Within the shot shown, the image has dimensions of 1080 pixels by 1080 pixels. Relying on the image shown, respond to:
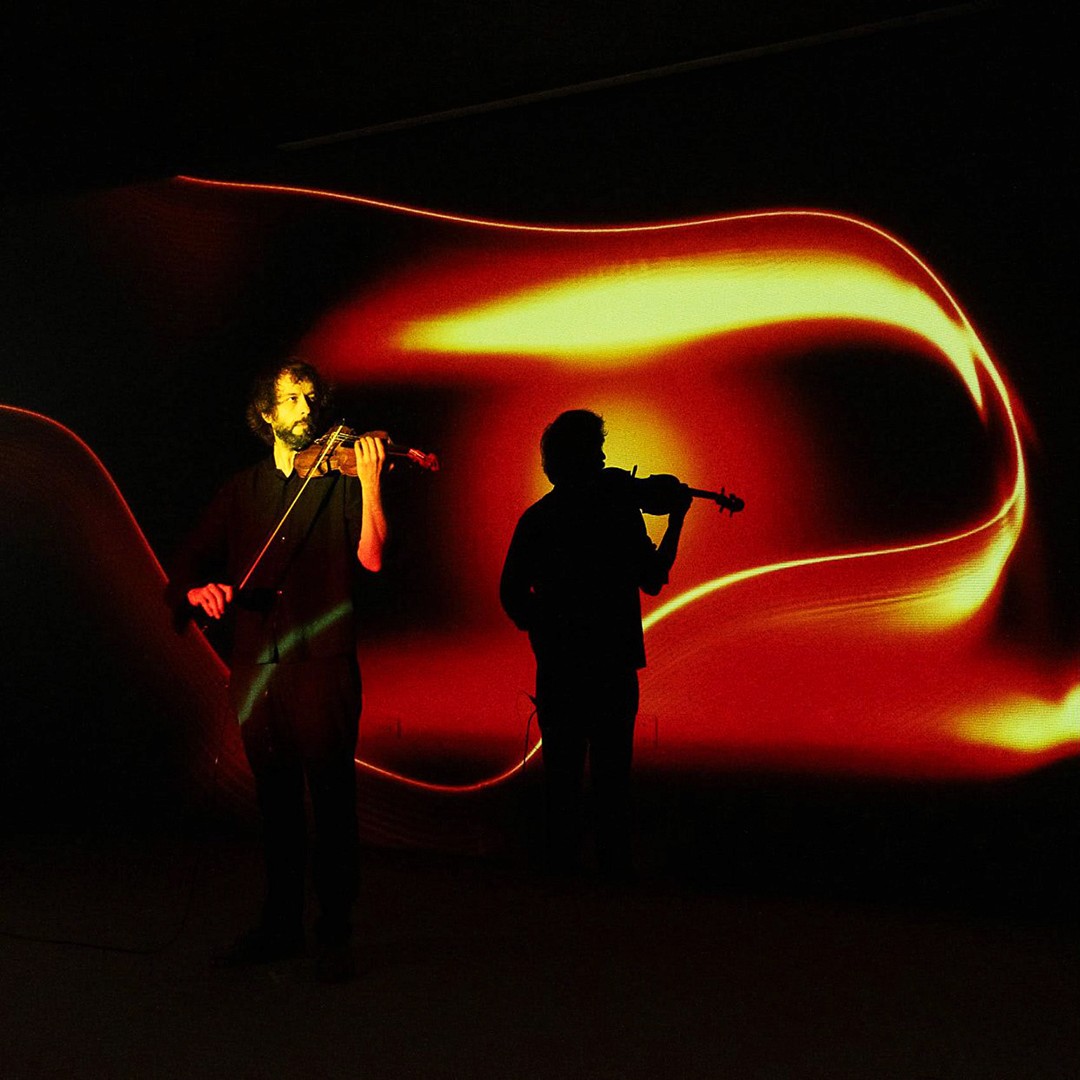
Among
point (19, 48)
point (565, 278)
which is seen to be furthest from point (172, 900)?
point (19, 48)

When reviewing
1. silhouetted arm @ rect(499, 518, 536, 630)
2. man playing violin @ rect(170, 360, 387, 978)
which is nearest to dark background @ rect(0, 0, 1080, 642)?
silhouetted arm @ rect(499, 518, 536, 630)

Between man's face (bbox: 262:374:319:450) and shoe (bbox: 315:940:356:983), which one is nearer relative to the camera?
shoe (bbox: 315:940:356:983)

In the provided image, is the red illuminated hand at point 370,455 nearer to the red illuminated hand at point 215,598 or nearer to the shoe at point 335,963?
the red illuminated hand at point 215,598

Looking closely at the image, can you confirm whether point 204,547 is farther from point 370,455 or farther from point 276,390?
point 370,455

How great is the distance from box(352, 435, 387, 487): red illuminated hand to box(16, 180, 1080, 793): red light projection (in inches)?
46.5

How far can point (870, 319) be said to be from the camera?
10.2ft

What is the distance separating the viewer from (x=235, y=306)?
151 inches

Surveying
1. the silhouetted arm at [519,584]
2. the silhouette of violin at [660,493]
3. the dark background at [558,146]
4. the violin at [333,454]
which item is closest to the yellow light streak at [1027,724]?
the dark background at [558,146]

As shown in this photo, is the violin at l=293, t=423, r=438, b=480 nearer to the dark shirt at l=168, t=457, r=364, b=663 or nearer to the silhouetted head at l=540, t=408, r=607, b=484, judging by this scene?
the dark shirt at l=168, t=457, r=364, b=663

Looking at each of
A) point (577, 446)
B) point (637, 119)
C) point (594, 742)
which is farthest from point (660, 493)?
point (637, 119)

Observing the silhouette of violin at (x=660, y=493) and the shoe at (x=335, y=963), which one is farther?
the silhouette of violin at (x=660, y=493)

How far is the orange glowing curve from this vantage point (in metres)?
2.93

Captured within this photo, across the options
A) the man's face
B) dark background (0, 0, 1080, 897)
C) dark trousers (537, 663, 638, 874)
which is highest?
dark background (0, 0, 1080, 897)

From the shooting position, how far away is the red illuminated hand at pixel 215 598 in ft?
7.61
